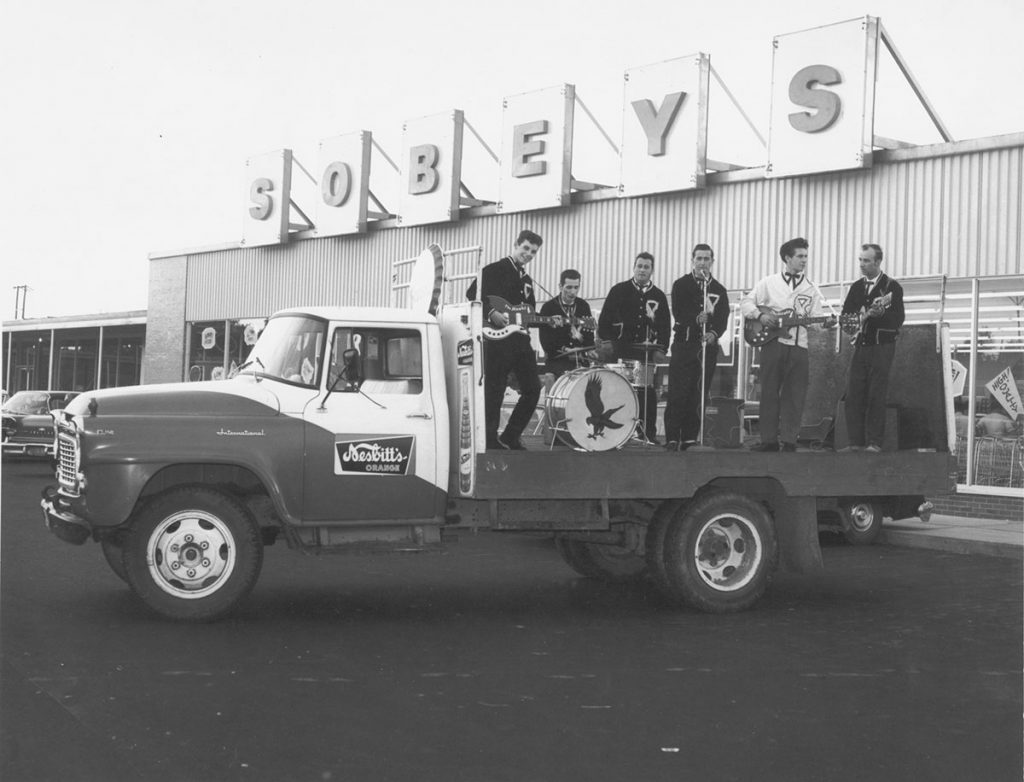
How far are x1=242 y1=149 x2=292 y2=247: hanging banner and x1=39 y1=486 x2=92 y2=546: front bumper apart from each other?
21005 millimetres

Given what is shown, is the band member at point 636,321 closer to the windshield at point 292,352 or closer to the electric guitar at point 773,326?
the electric guitar at point 773,326

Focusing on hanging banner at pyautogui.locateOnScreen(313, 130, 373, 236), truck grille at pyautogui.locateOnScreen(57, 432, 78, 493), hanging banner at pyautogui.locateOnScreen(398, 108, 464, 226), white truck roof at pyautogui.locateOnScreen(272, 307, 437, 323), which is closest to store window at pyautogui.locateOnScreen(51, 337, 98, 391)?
hanging banner at pyautogui.locateOnScreen(313, 130, 373, 236)

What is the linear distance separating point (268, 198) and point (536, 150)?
9.11 meters

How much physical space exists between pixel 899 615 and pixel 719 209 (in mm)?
11659

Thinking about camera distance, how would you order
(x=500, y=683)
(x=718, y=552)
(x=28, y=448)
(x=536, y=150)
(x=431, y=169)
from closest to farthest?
(x=500, y=683) → (x=718, y=552) → (x=536, y=150) → (x=431, y=169) → (x=28, y=448)

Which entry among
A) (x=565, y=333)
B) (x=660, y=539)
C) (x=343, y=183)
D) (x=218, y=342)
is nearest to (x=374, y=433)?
(x=660, y=539)

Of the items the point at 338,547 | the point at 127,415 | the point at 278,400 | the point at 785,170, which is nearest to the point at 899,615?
the point at 338,547

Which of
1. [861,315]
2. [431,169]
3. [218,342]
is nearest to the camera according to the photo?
[861,315]

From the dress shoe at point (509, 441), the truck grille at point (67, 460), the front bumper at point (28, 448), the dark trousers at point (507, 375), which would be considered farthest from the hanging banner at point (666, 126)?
the front bumper at point (28, 448)

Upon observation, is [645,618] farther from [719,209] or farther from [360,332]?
[719,209]

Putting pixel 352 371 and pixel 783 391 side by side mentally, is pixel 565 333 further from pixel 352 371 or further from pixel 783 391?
pixel 352 371

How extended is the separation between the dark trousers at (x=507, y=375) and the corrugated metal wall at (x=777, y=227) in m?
9.48

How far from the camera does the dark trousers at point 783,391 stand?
10.1 m

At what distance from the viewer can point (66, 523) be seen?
27.5ft
